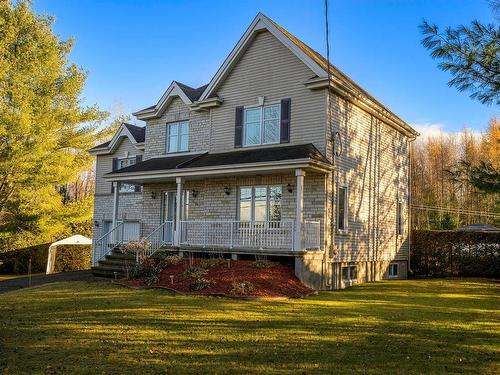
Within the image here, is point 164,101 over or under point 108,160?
over

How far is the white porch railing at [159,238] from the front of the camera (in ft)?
58.0

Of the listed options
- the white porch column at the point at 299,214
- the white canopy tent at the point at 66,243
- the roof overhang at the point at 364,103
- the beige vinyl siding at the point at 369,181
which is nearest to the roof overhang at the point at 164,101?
the roof overhang at the point at 364,103

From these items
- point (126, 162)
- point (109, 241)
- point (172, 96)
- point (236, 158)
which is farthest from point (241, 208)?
point (126, 162)

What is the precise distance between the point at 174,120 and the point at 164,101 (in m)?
0.96

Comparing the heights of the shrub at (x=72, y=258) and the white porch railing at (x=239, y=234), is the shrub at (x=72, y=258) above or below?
below

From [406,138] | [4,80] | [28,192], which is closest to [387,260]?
[406,138]

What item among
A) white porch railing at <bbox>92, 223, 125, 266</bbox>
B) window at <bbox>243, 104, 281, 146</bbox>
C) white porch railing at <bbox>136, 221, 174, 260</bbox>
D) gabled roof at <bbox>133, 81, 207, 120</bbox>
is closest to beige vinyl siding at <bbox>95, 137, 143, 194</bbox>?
gabled roof at <bbox>133, 81, 207, 120</bbox>

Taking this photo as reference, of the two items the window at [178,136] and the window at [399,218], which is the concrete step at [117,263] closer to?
the window at [178,136]

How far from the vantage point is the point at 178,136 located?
21438 millimetres

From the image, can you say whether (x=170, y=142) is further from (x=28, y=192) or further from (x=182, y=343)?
(x=182, y=343)

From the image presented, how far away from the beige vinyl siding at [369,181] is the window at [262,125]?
84.8 inches

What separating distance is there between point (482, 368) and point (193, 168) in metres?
12.5

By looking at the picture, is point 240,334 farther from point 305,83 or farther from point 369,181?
point 369,181

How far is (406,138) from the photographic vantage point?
24.1 m
